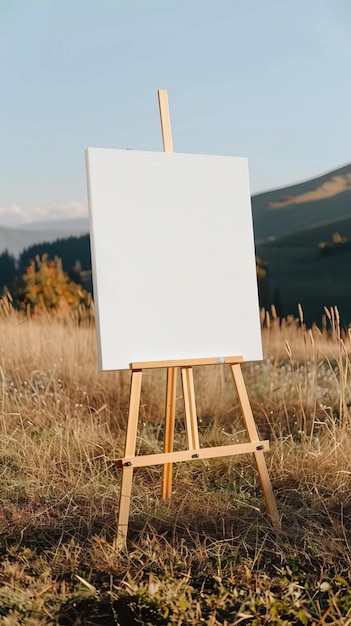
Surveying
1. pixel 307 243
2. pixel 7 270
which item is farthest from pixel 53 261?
pixel 307 243

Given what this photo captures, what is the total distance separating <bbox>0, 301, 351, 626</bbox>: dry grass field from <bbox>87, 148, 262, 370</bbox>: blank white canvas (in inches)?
25.4

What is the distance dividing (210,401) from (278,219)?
397cm

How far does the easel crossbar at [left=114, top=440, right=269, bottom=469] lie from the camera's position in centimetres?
285

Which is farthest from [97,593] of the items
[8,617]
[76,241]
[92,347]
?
[76,241]

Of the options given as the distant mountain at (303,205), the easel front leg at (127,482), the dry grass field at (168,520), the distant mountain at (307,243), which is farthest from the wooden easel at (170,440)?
the distant mountain at (303,205)

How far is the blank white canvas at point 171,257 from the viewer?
2988 millimetres

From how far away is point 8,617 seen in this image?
7.76 ft

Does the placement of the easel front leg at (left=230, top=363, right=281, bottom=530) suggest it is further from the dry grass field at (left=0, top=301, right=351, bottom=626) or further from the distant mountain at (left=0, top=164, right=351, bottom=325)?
the distant mountain at (left=0, top=164, right=351, bottom=325)

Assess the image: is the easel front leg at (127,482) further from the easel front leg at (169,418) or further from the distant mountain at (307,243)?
the distant mountain at (307,243)

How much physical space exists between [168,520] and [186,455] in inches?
15.6

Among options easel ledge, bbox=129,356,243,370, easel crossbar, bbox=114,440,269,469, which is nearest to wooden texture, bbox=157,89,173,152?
easel ledge, bbox=129,356,243,370

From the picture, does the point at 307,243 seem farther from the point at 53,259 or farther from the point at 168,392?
the point at 168,392

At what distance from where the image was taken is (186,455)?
9.76 ft

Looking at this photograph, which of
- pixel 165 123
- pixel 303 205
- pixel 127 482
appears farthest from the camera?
pixel 303 205
